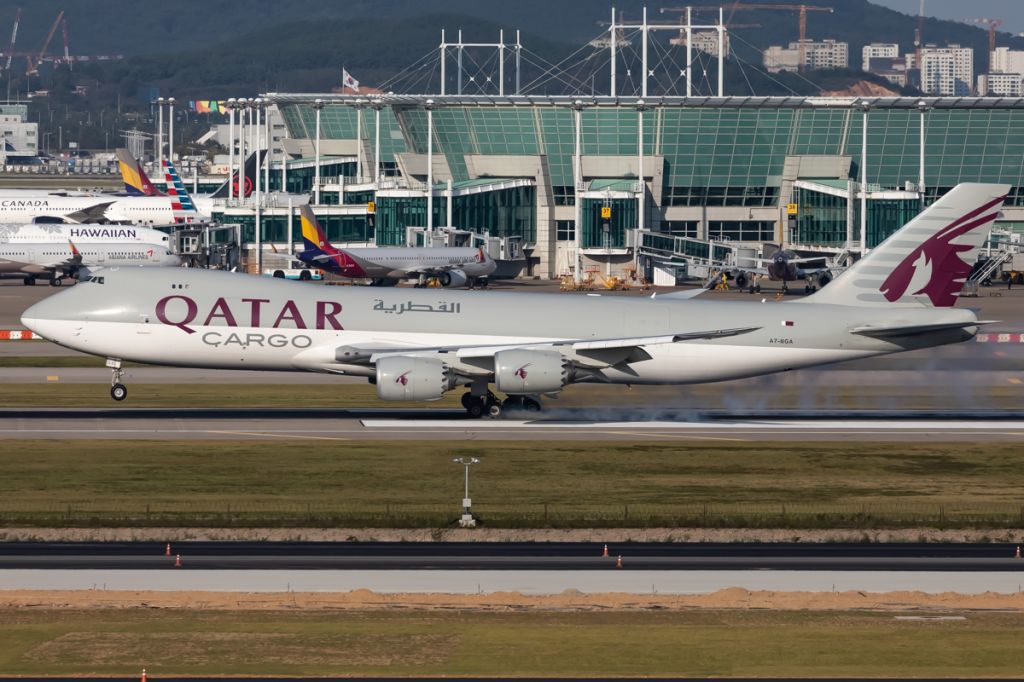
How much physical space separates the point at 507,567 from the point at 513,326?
23.5 metres

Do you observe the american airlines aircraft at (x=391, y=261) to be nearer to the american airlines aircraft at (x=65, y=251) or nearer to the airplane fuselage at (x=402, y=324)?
the american airlines aircraft at (x=65, y=251)

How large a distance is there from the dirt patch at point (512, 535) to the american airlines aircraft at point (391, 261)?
4133 inches

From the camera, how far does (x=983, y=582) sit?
36.7 meters

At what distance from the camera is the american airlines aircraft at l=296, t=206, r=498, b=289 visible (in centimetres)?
14588

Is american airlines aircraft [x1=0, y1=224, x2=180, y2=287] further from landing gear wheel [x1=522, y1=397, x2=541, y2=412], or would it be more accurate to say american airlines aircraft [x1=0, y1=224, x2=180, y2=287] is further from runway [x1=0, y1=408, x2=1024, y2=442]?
landing gear wheel [x1=522, y1=397, x2=541, y2=412]

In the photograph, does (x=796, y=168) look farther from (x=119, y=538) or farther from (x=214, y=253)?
(x=119, y=538)

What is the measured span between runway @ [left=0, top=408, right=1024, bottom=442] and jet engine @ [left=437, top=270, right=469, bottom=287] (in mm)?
83002

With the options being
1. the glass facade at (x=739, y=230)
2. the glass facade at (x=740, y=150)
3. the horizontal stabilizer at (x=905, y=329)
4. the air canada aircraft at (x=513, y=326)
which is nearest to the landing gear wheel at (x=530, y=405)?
the air canada aircraft at (x=513, y=326)

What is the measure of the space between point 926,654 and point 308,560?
48.4ft

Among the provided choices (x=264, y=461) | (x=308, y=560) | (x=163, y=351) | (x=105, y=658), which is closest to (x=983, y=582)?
(x=308, y=560)

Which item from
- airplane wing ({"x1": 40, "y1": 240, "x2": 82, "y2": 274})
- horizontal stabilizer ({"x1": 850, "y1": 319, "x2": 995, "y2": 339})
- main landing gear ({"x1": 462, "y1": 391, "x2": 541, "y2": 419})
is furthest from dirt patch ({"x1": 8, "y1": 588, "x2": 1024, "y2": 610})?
airplane wing ({"x1": 40, "y1": 240, "x2": 82, "y2": 274})

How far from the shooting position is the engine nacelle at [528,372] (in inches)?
2292

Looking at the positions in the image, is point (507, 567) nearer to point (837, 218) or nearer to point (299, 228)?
point (837, 218)

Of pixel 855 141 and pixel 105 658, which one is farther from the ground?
pixel 855 141
